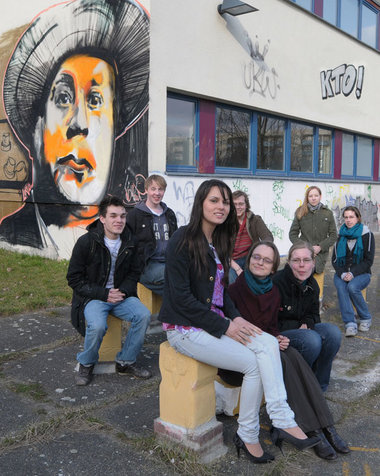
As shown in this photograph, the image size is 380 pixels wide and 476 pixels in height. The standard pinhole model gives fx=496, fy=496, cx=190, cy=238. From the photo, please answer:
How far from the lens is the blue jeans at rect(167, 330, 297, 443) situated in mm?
2854

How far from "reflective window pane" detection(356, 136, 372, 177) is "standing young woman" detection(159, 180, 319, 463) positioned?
13312mm

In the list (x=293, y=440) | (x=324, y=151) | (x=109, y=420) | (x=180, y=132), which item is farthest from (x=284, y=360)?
(x=324, y=151)

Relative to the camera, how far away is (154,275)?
16.9ft

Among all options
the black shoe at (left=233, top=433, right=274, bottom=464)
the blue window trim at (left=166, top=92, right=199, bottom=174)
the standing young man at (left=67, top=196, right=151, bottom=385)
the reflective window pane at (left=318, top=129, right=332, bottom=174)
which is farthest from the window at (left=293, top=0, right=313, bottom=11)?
the black shoe at (left=233, top=433, right=274, bottom=464)

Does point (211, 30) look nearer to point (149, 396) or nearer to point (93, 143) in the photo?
point (93, 143)

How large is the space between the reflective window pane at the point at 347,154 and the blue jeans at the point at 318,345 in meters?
11.5

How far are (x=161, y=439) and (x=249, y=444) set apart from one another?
54 centimetres

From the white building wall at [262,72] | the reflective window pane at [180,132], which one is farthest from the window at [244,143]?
the white building wall at [262,72]

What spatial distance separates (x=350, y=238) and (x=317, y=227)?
0.52 m

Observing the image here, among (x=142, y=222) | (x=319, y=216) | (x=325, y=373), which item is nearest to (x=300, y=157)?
(x=319, y=216)

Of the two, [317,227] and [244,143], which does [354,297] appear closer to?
[317,227]

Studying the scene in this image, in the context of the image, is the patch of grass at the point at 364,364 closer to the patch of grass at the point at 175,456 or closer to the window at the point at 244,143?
the patch of grass at the point at 175,456

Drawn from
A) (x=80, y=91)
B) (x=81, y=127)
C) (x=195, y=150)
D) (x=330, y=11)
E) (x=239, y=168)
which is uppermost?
(x=330, y=11)

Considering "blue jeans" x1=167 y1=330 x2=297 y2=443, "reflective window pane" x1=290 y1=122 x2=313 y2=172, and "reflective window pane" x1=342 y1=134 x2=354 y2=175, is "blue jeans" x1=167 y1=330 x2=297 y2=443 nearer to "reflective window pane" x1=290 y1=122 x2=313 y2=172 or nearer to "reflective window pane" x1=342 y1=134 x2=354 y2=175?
"reflective window pane" x1=290 y1=122 x2=313 y2=172
